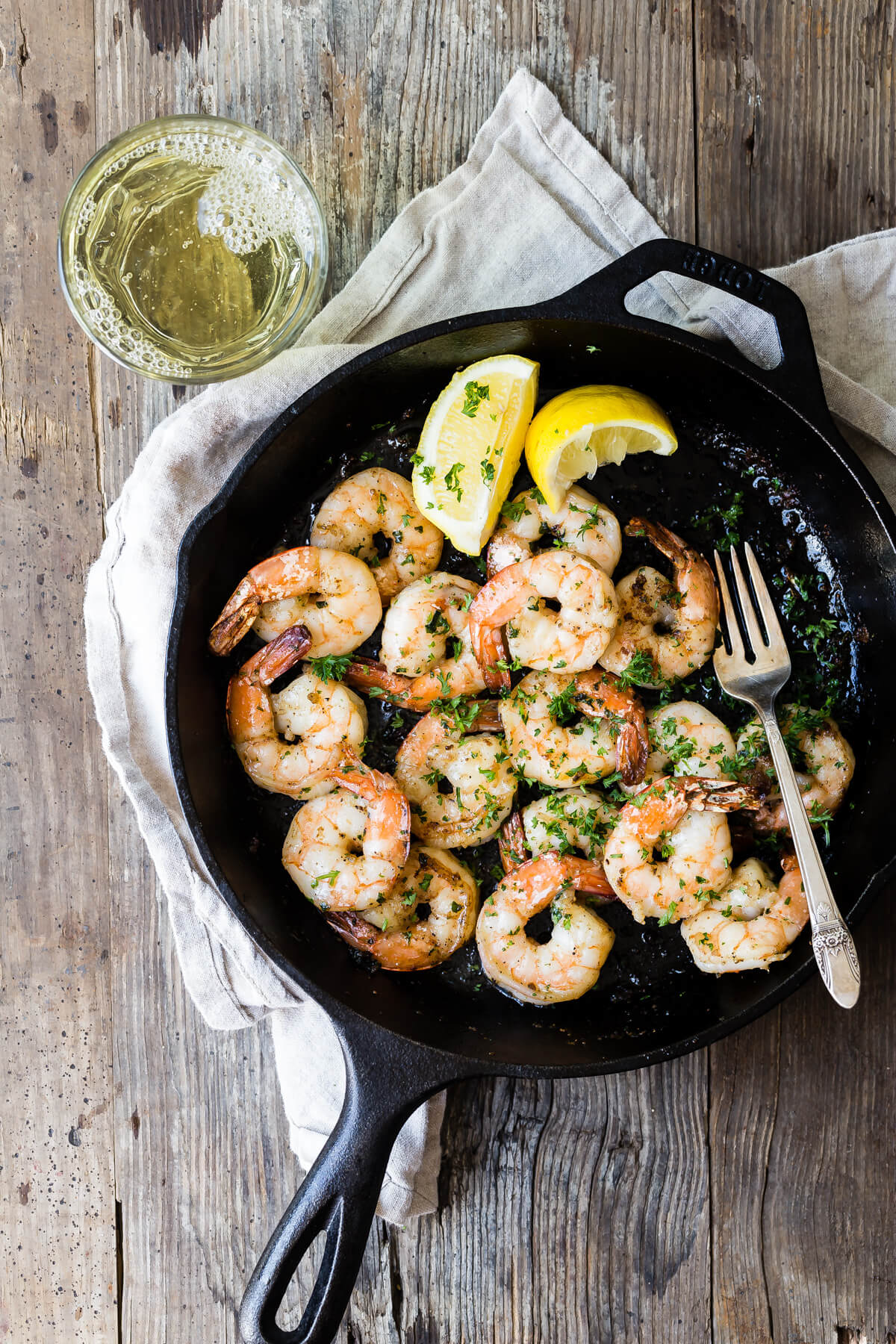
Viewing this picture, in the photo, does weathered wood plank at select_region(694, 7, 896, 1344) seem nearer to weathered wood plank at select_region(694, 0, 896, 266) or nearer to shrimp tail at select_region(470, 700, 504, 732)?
weathered wood plank at select_region(694, 0, 896, 266)

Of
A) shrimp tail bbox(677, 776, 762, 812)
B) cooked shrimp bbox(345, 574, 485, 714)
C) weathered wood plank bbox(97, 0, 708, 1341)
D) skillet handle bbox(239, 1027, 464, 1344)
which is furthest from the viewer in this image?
weathered wood plank bbox(97, 0, 708, 1341)

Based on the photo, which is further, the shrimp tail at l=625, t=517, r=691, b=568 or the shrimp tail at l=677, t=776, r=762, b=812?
the shrimp tail at l=625, t=517, r=691, b=568

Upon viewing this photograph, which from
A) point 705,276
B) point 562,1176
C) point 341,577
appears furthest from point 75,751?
point 705,276

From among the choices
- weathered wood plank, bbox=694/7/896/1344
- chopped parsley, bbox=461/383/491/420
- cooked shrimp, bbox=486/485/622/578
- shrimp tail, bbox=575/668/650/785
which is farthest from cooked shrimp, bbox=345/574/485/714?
weathered wood plank, bbox=694/7/896/1344

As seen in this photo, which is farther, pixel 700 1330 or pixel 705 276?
pixel 700 1330

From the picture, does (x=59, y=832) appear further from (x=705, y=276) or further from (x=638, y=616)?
(x=705, y=276)

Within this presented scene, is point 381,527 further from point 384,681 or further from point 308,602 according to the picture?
point 384,681
